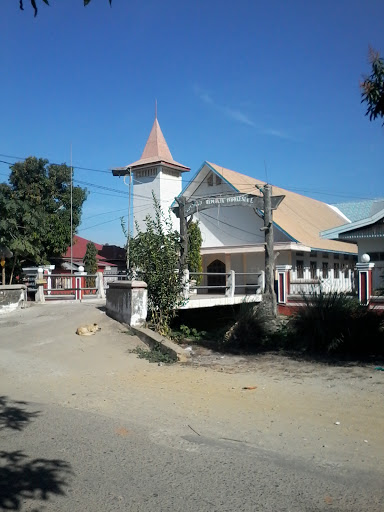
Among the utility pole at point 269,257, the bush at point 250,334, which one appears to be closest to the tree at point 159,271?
the bush at point 250,334

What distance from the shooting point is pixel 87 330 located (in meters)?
12.3

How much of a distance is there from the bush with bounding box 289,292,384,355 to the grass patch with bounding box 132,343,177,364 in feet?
10.7

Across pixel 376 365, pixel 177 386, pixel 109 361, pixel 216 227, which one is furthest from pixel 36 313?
pixel 216 227

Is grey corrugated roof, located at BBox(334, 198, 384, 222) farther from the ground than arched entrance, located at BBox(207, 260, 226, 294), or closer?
farther from the ground

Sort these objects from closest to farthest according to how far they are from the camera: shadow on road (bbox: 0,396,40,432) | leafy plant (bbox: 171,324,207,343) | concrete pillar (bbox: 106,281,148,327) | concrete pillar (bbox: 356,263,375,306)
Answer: shadow on road (bbox: 0,396,40,432)
concrete pillar (bbox: 106,281,148,327)
leafy plant (bbox: 171,324,207,343)
concrete pillar (bbox: 356,263,375,306)

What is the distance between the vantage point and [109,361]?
32.8ft

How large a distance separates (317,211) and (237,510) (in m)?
35.2

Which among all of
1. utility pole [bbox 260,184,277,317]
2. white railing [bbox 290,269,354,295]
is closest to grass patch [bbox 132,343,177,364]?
white railing [bbox 290,269,354,295]

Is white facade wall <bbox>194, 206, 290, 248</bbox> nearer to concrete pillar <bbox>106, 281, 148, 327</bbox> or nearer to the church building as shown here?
the church building

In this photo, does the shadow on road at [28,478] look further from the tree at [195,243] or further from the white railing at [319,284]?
the tree at [195,243]

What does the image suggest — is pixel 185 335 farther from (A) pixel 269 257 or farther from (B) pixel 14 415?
(B) pixel 14 415

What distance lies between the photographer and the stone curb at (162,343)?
10454mm

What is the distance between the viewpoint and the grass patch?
33.7 ft

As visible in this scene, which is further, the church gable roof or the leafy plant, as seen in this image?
the church gable roof
